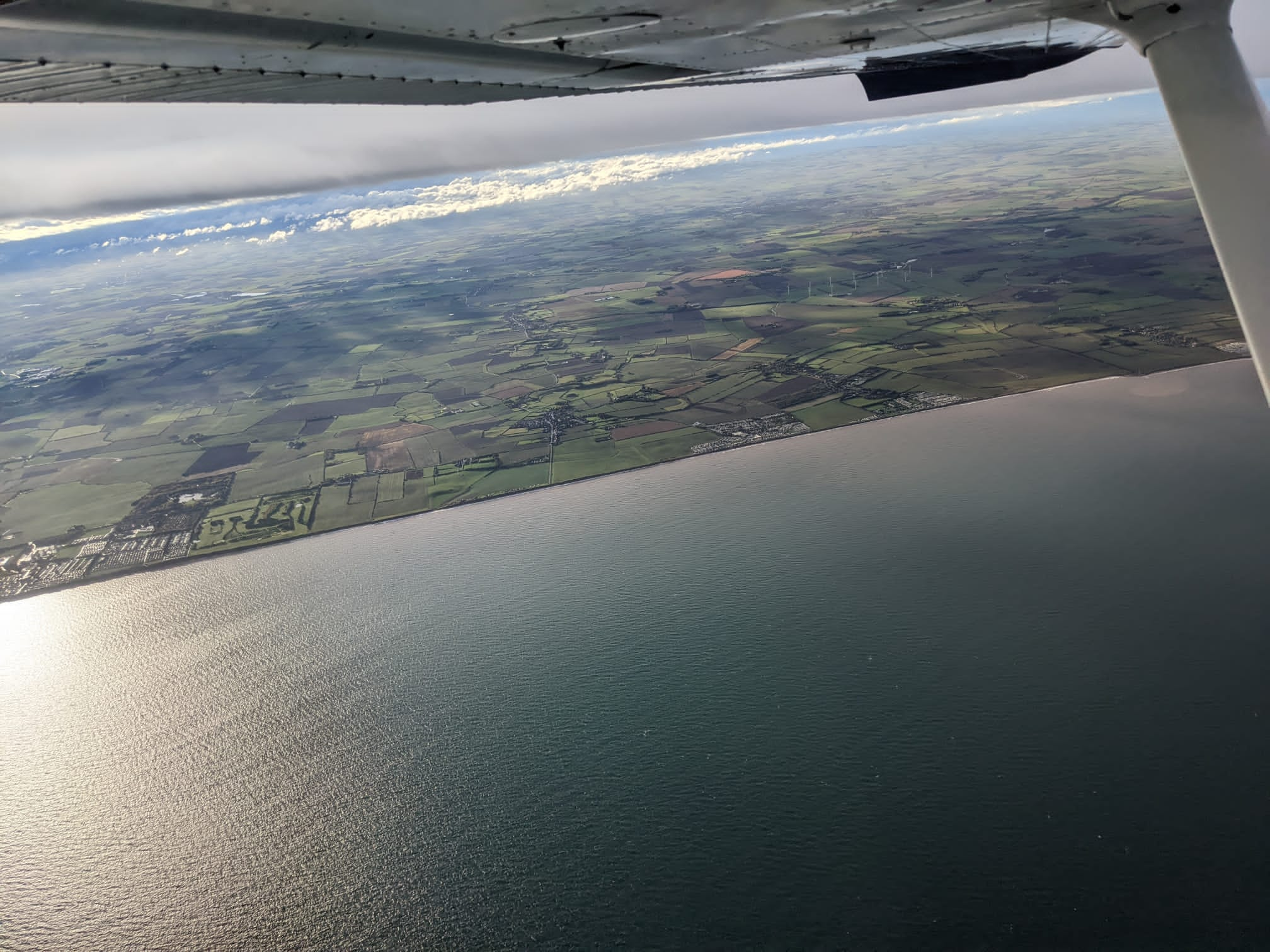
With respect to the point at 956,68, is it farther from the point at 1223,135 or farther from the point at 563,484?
the point at 563,484

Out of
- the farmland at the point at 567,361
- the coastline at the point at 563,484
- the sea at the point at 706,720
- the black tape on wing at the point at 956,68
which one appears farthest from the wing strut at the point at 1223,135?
the farmland at the point at 567,361

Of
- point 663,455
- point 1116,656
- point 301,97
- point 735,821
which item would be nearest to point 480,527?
point 663,455

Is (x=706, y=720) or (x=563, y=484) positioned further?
(x=563, y=484)

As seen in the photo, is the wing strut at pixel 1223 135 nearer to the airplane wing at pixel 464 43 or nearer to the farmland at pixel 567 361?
the airplane wing at pixel 464 43

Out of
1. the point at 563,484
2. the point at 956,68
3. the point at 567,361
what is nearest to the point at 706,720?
the point at 563,484

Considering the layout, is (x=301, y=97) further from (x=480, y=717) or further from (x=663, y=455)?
(x=663, y=455)

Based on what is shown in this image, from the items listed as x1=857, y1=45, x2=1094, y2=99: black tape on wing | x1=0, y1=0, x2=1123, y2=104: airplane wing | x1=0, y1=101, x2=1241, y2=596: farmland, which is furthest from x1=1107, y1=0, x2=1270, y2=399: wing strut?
x1=0, y1=101, x2=1241, y2=596: farmland
